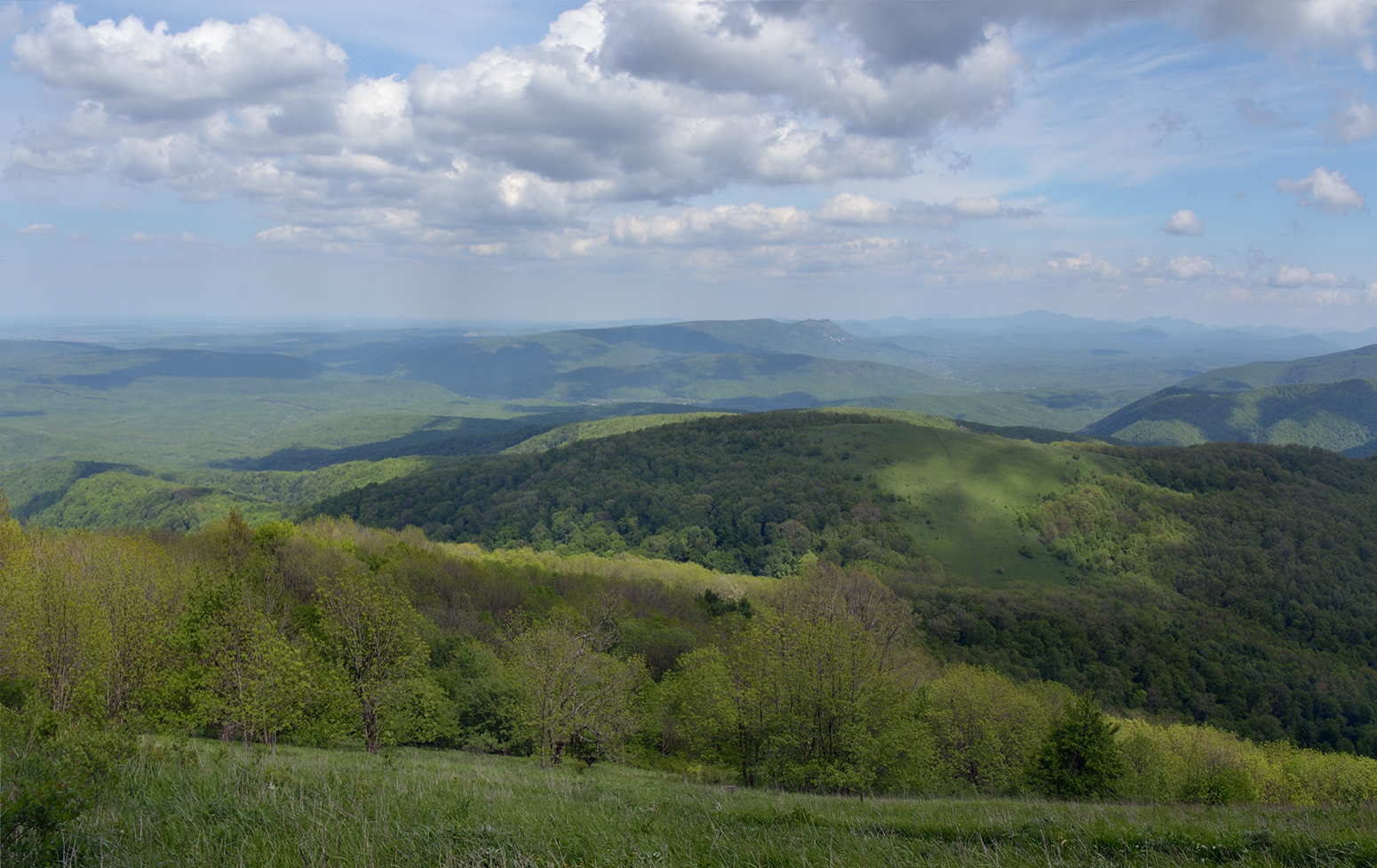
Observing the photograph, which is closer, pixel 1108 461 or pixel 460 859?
pixel 460 859

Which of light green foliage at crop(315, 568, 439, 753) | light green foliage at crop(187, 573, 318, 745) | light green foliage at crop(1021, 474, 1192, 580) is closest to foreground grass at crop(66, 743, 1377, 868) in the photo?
light green foliage at crop(187, 573, 318, 745)

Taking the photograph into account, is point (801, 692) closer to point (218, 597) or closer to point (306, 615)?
point (218, 597)

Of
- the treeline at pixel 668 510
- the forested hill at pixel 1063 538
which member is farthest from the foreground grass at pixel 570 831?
the treeline at pixel 668 510

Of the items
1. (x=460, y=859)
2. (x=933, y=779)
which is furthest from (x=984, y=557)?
(x=460, y=859)

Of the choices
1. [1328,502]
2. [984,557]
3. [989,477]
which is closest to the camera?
[984,557]

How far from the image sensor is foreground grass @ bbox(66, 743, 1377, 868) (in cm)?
832

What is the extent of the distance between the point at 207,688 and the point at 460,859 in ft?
102

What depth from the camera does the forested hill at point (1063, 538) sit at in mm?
94750

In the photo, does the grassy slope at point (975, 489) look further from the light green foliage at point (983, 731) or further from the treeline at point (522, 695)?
the light green foliage at point (983, 731)

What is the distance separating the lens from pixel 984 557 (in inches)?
5719

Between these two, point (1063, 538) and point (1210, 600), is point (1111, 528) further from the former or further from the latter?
point (1210, 600)

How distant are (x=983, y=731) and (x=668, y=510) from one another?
12700 cm

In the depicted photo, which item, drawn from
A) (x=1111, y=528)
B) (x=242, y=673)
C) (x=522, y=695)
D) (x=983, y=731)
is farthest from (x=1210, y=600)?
(x=242, y=673)

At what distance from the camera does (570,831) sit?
31.8ft
